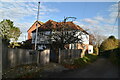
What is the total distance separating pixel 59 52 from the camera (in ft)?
50.8

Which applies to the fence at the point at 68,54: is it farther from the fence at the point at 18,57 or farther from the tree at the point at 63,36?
the fence at the point at 18,57

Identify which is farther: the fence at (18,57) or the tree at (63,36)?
the tree at (63,36)

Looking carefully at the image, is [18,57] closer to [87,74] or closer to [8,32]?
[87,74]

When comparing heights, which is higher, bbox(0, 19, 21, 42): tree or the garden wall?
bbox(0, 19, 21, 42): tree

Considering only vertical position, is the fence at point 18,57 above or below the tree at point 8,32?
below

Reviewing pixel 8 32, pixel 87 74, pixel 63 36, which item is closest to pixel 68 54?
pixel 63 36

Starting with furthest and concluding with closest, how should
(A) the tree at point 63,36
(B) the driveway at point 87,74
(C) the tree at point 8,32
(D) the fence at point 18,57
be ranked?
(C) the tree at point 8,32 → (A) the tree at point 63,36 → (D) the fence at point 18,57 → (B) the driveway at point 87,74

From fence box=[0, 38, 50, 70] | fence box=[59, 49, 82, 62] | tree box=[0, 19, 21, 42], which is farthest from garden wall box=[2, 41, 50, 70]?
tree box=[0, 19, 21, 42]

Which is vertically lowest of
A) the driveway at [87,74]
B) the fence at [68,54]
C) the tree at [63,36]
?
the driveway at [87,74]

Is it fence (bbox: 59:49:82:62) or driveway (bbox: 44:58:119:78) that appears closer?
driveway (bbox: 44:58:119:78)

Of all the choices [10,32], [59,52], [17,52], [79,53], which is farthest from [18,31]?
[17,52]

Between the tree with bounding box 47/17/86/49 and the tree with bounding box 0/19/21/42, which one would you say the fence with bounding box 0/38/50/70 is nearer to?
the tree with bounding box 47/17/86/49

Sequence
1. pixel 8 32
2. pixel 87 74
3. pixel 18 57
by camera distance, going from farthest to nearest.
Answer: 1. pixel 8 32
2. pixel 18 57
3. pixel 87 74

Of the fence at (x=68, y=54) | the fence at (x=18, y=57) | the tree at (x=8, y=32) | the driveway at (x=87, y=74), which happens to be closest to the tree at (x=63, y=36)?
the fence at (x=68, y=54)
